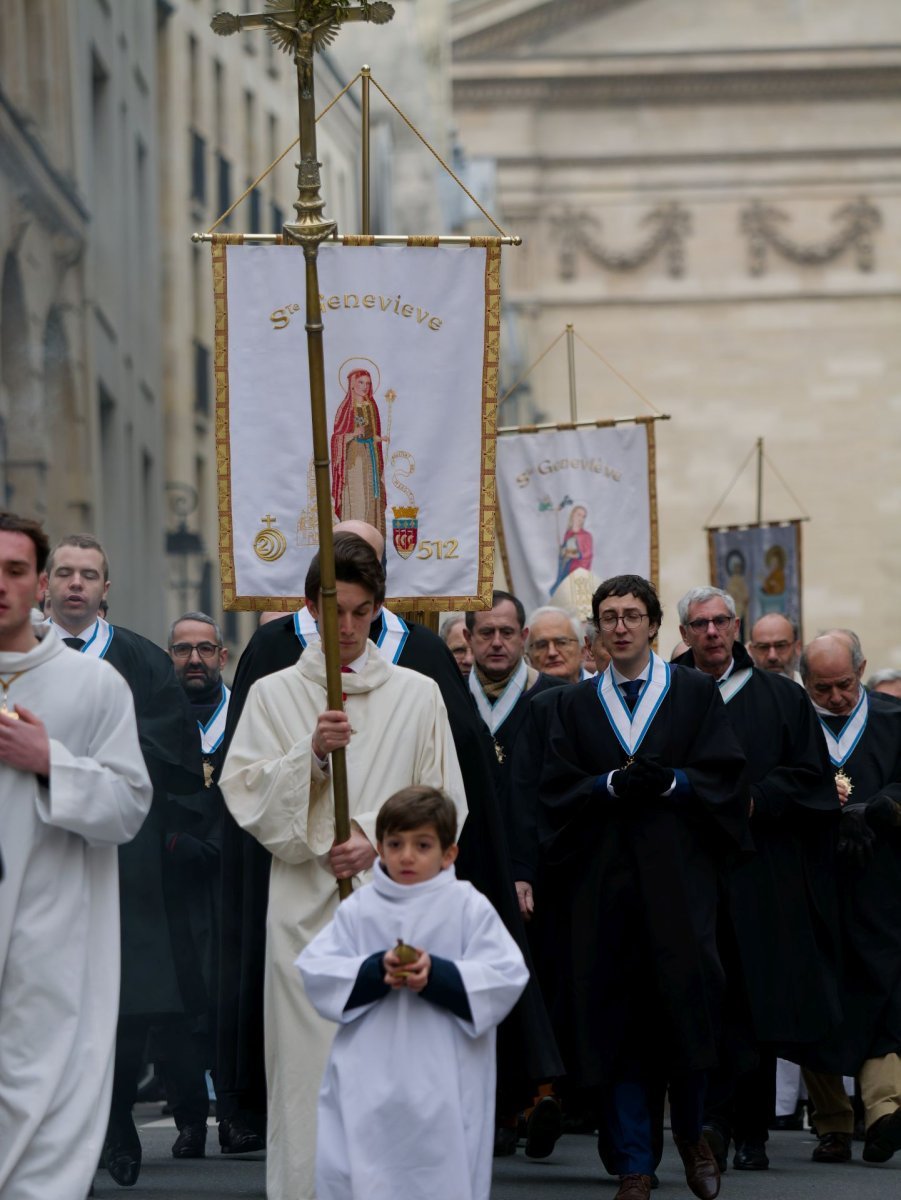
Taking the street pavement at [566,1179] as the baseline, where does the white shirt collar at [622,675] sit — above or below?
above

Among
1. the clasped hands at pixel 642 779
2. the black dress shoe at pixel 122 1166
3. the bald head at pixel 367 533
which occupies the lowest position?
the black dress shoe at pixel 122 1166

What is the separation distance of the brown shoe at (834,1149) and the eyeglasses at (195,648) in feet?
9.45

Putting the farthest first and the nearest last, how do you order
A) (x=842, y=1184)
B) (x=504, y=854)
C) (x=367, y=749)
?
(x=842, y=1184) → (x=504, y=854) → (x=367, y=749)

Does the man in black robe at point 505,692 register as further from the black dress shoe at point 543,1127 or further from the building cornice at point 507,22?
the building cornice at point 507,22

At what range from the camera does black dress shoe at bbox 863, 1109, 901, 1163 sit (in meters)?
9.38

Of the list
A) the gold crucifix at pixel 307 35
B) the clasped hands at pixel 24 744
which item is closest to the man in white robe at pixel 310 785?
the clasped hands at pixel 24 744

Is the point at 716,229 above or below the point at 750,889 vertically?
above

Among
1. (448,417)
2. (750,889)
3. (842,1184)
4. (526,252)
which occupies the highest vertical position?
(526,252)

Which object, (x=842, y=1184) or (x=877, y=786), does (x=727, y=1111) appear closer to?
(x=842, y=1184)

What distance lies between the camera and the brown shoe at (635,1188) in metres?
Answer: 7.86

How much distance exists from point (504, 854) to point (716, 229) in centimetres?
3628

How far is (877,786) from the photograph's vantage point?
10.2 m

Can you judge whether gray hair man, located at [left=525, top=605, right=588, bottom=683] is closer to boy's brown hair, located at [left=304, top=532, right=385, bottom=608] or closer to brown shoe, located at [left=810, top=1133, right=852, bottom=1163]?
brown shoe, located at [left=810, top=1133, right=852, bottom=1163]

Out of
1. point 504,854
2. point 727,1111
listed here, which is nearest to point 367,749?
point 504,854
